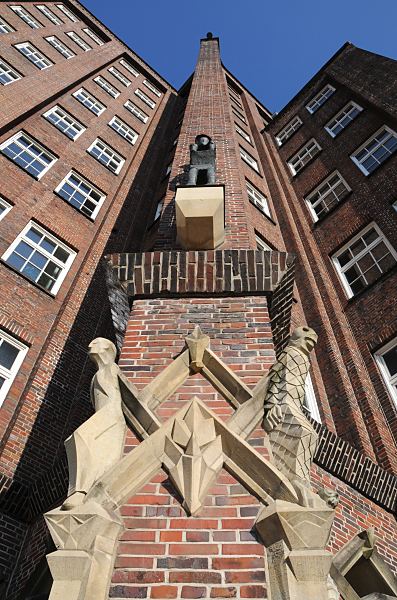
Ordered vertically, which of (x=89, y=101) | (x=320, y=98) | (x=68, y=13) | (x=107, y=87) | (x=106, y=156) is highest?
(x=68, y=13)

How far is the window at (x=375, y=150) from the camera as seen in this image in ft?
52.8

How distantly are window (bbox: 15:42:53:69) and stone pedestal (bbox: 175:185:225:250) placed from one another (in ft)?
54.5

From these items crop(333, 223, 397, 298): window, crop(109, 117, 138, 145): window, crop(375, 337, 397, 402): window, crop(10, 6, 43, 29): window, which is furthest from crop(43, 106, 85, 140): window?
crop(375, 337, 397, 402): window

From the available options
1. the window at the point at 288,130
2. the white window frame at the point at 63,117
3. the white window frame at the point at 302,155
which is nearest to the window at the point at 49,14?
the white window frame at the point at 63,117

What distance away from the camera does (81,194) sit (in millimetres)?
15109

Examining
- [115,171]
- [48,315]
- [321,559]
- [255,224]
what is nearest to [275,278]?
[321,559]

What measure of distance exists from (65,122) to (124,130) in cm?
445

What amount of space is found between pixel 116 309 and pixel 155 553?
3150 mm

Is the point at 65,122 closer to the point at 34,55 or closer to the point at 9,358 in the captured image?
the point at 34,55

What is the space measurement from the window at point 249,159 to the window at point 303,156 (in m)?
1.72

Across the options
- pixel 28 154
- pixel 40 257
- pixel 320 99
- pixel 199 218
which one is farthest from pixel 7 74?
pixel 199 218

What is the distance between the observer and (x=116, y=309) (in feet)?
19.4

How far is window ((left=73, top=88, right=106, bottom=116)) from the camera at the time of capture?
2059cm

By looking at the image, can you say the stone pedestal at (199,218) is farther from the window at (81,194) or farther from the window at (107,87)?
the window at (107,87)
